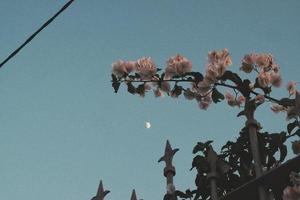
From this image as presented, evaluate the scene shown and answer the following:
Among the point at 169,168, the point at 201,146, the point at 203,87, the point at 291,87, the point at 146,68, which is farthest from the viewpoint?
the point at 146,68

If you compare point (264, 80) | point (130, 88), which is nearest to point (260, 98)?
point (264, 80)

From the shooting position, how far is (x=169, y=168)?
9.76 feet

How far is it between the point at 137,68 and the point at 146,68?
72 mm

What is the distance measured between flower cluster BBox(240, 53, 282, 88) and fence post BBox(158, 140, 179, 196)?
0.68m

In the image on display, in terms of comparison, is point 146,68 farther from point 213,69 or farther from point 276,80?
point 276,80

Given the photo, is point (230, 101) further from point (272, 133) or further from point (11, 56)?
point (11, 56)

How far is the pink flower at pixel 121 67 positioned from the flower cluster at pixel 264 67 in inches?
31.1

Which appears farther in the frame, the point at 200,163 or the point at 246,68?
the point at 246,68

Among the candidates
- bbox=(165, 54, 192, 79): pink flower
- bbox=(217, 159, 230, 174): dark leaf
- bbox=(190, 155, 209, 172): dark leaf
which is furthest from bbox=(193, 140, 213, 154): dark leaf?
bbox=(165, 54, 192, 79): pink flower

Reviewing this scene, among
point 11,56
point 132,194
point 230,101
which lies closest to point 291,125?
point 230,101

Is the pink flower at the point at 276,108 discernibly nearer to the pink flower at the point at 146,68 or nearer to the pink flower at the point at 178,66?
the pink flower at the point at 178,66

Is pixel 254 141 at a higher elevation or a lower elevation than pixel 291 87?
lower

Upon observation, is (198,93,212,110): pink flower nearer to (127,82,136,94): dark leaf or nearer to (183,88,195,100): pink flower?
(183,88,195,100): pink flower

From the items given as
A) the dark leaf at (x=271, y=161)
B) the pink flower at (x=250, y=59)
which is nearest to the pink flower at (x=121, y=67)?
the pink flower at (x=250, y=59)
